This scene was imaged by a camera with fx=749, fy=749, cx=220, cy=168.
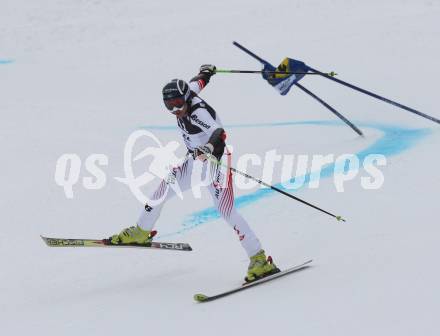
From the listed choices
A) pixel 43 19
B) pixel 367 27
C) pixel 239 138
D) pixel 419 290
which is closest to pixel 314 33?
pixel 367 27

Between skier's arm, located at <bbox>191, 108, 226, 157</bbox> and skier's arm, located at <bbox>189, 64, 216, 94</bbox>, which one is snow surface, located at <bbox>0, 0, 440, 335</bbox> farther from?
skier's arm, located at <bbox>189, 64, 216, 94</bbox>

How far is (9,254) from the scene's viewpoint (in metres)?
7.77

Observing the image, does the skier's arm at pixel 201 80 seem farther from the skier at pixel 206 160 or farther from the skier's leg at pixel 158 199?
the skier's leg at pixel 158 199

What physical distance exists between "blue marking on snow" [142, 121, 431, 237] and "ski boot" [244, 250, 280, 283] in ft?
6.49

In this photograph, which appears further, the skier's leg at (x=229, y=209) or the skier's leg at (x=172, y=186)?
the skier's leg at (x=172, y=186)

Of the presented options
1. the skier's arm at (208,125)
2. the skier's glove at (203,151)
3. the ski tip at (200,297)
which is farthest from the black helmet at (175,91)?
the ski tip at (200,297)

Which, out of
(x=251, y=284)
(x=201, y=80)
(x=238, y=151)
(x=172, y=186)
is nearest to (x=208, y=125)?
(x=172, y=186)

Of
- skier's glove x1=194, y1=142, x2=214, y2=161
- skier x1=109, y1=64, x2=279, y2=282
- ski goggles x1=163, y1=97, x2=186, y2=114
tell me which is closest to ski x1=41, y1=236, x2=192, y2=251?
skier x1=109, y1=64, x2=279, y2=282

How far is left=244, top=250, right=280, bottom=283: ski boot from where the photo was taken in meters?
6.27

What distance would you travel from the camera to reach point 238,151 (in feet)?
35.2

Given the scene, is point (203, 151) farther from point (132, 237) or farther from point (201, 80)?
point (201, 80)

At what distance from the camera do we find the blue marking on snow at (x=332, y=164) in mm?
8547

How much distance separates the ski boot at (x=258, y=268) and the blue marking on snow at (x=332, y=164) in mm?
1977

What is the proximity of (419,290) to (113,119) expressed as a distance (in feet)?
26.3
